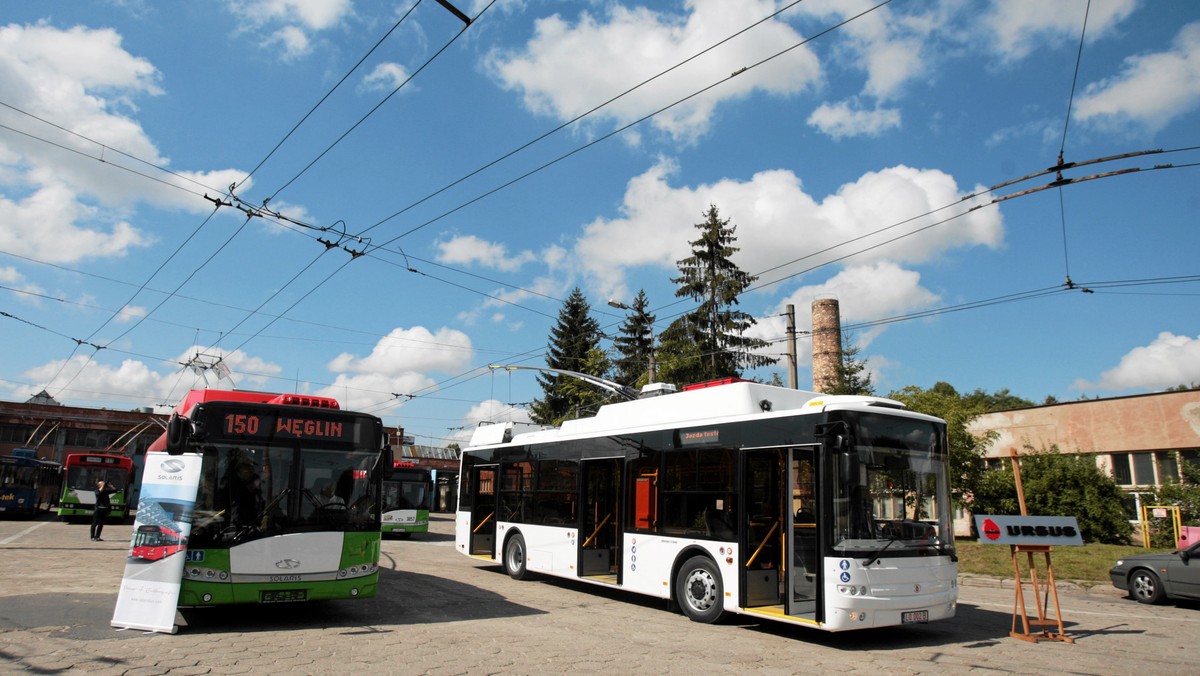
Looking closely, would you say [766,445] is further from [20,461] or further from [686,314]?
[20,461]

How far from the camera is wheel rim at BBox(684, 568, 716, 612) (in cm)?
1034

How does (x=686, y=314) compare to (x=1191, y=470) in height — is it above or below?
above

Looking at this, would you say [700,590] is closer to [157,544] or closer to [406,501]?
[157,544]

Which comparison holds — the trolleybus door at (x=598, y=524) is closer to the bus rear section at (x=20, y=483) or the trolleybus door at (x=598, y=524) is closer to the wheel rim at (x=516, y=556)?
the wheel rim at (x=516, y=556)

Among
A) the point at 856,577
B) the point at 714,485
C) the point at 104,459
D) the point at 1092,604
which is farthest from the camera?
the point at 104,459

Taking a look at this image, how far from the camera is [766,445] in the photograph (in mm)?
9797

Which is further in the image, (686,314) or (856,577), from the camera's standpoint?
(686,314)

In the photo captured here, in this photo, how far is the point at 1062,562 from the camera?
18203mm

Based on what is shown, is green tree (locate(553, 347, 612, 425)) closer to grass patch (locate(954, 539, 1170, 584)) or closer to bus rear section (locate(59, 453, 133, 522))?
bus rear section (locate(59, 453, 133, 522))

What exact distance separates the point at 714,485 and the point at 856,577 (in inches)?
95.2

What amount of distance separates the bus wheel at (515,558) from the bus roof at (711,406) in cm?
282

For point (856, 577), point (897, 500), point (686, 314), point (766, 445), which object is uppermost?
point (686, 314)

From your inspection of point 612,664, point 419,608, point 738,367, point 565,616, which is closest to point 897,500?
point 612,664

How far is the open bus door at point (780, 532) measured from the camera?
919 cm
